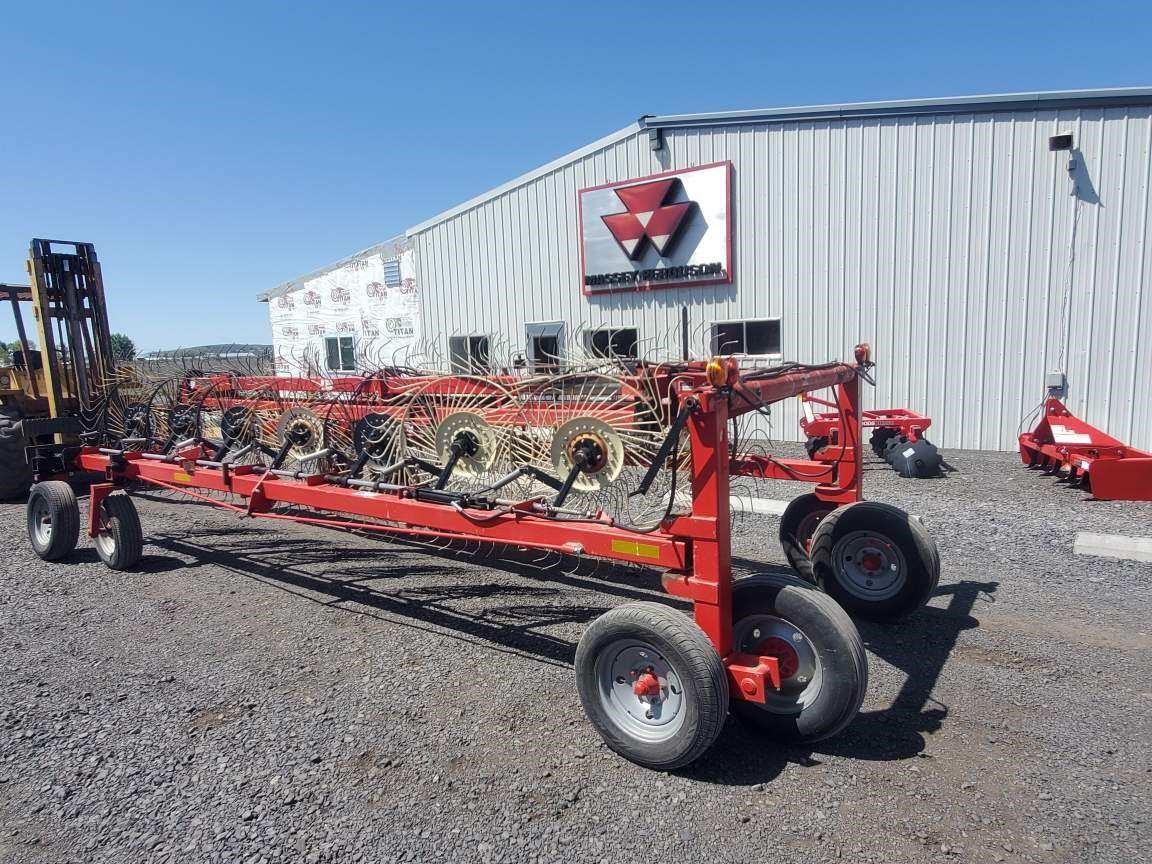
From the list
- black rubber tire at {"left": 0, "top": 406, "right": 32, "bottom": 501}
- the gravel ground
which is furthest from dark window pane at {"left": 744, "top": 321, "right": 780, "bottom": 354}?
black rubber tire at {"left": 0, "top": 406, "right": 32, "bottom": 501}

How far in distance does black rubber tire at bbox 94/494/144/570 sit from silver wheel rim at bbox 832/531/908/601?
565 cm

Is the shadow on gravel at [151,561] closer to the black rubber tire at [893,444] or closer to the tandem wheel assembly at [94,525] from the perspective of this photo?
the tandem wheel assembly at [94,525]

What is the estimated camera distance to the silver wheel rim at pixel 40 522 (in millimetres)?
6531

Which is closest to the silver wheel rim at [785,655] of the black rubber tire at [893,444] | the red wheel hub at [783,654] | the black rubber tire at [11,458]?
the red wheel hub at [783,654]

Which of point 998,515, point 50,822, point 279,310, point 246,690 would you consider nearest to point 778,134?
point 998,515

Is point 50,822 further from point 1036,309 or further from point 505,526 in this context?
point 1036,309

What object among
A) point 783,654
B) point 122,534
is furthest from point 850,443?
point 122,534

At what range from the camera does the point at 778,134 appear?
1085cm

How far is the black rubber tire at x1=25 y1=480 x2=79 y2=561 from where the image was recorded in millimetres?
6262

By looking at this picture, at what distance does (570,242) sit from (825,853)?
37.6 feet

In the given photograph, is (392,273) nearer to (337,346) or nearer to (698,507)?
(337,346)

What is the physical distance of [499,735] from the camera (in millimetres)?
3369

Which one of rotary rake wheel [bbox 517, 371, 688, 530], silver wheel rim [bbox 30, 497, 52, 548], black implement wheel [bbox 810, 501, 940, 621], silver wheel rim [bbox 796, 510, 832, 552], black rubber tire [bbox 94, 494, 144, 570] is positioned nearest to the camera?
rotary rake wheel [bbox 517, 371, 688, 530]

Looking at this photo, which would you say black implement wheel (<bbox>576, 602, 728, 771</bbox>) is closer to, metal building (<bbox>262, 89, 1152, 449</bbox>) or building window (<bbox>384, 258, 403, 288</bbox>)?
metal building (<bbox>262, 89, 1152, 449</bbox>)
